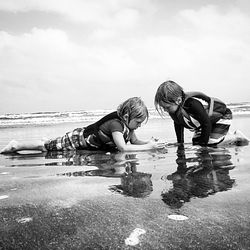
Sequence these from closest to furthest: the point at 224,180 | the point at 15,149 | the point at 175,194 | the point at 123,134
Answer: the point at 175,194, the point at 224,180, the point at 123,134, the point at 15,149

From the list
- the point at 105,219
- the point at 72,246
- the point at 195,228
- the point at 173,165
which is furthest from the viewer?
the point at 173,165

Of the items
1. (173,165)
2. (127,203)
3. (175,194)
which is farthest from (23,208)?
Answer: (173,165)

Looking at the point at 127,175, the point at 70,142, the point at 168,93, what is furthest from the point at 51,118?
the point at 127,175

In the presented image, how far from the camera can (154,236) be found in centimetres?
140

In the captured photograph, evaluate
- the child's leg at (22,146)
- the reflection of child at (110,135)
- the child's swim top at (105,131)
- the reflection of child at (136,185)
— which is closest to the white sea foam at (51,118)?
the child's leg at (22,146)

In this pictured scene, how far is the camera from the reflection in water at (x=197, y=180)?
204 cm

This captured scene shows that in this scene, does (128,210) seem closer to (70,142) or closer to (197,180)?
(197,180)

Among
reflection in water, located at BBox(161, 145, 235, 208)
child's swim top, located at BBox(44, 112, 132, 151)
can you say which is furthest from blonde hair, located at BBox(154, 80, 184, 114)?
reflection in water, located at BBox(161, 145, 235, 208)

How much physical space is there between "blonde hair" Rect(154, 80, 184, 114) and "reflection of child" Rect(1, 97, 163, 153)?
545mm

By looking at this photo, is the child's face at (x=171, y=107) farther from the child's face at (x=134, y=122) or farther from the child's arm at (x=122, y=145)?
the child's arm at (x=122, y=145)

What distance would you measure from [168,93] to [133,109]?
2.78ft

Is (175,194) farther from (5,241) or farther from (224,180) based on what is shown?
(5,241)

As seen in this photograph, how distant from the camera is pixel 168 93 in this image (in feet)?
17.1

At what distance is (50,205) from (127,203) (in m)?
0.51
